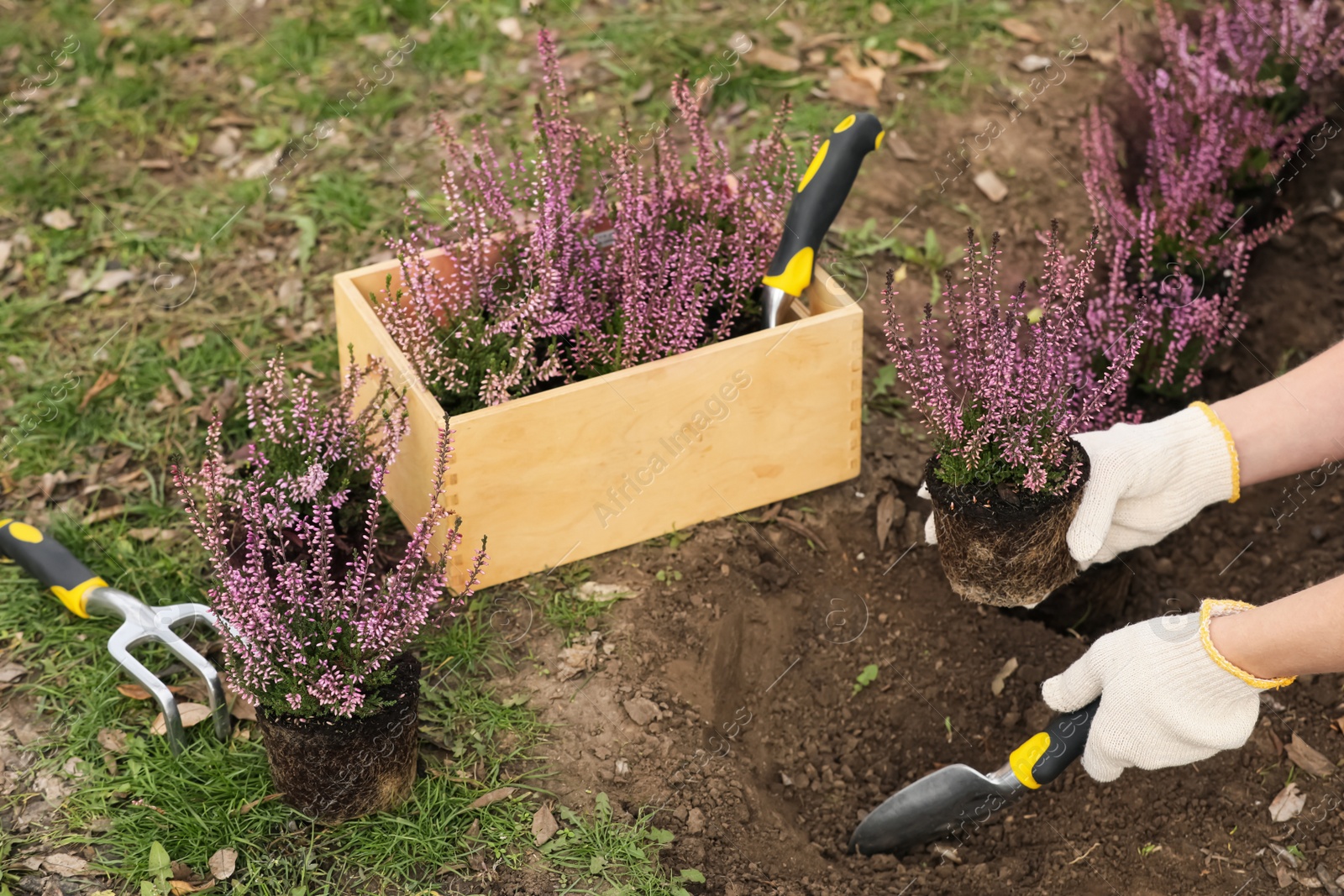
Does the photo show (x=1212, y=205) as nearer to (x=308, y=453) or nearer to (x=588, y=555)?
(x=588, y=555)

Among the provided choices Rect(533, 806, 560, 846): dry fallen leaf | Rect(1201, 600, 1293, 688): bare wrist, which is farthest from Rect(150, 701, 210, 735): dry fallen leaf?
Rect(1201, 600, 1293, 688): bare wrist

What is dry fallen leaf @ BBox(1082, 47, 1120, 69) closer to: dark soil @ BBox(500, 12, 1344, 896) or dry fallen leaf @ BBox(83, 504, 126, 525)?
dark soil @ BBox(500, 12, 1344, 896)

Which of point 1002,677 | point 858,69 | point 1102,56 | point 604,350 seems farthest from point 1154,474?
point 1102,56

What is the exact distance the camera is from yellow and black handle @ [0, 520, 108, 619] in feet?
9.41

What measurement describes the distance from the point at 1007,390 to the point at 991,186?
1.65 m

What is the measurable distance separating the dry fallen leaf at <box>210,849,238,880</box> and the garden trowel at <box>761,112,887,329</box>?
1725 millimetres

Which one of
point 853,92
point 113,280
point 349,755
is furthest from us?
point 853,92

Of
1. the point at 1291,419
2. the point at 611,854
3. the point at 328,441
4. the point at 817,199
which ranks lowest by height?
the point at 611,854

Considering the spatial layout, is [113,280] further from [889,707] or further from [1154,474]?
[1154,474]

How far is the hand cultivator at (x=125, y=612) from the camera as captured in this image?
2686 millimetres

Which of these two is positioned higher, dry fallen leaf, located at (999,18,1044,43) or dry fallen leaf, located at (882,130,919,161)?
dry fallen leaf, located at (999,18,1044,43)

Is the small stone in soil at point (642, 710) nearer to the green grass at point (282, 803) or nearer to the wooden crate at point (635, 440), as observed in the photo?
the green grass at point (282, 803)

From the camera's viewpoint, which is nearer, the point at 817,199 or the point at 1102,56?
the point at 817,199

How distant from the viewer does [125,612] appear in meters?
2.81
